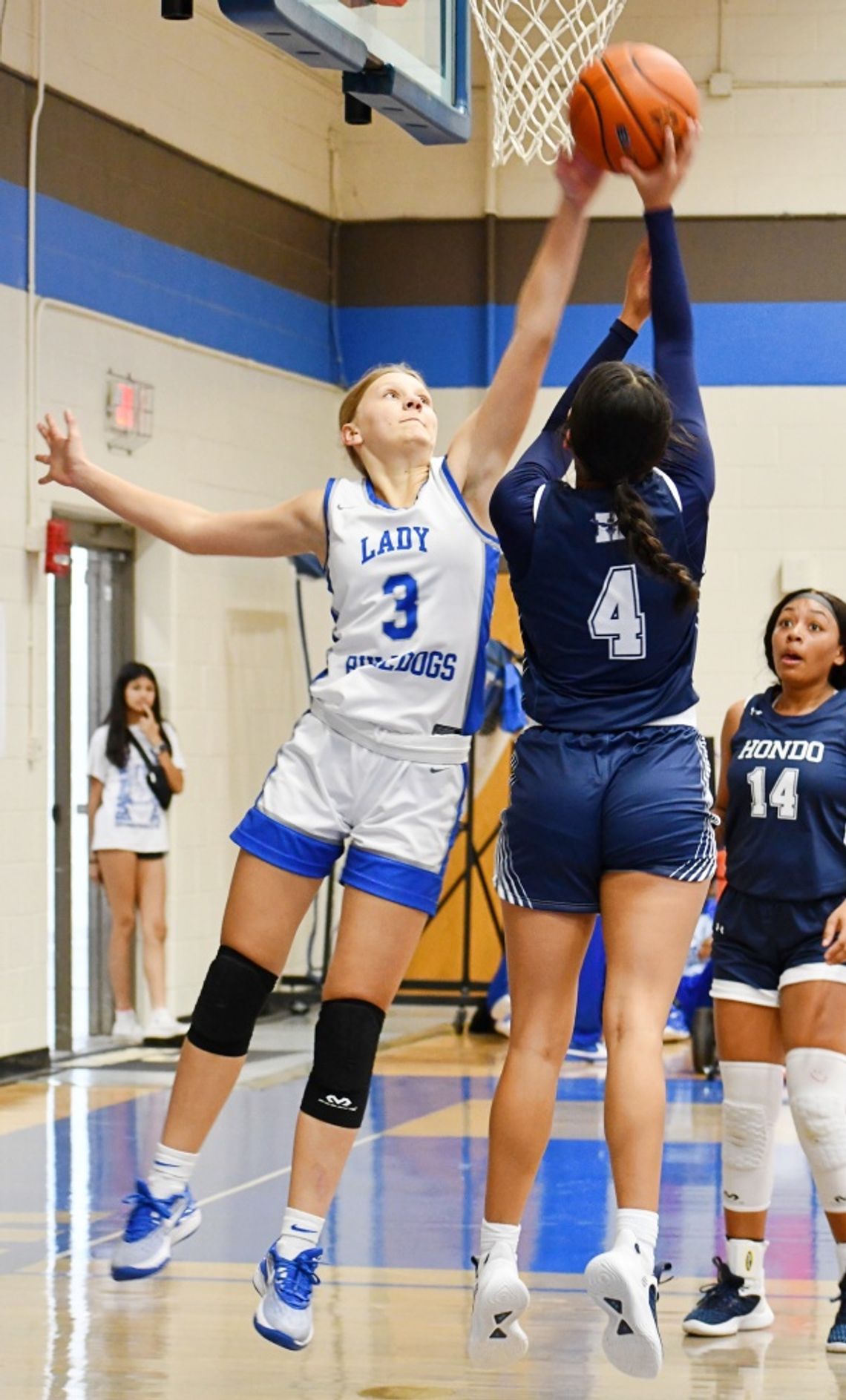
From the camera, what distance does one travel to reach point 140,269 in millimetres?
10180

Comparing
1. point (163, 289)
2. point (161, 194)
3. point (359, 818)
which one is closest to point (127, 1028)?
point (163, 289)

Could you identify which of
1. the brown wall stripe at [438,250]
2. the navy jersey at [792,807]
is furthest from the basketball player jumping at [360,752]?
the brown wall stripe at [438,250]

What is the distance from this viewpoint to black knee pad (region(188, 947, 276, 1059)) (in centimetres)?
425

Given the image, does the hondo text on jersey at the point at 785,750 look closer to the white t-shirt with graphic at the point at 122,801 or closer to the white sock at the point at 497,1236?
the white sock at the point at 497,1236

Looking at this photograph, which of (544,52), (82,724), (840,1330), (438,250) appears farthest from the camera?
(438,250)

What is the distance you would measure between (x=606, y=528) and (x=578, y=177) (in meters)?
0.73

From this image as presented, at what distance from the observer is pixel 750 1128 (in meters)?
4.73

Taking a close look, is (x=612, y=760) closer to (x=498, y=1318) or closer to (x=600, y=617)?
(x=600, y=617)

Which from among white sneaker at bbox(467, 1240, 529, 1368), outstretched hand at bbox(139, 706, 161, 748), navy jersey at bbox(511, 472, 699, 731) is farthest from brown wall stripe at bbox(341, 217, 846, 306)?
white sneaker at bbox(467, 1240, 529, 1368)

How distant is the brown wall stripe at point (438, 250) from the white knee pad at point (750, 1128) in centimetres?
680

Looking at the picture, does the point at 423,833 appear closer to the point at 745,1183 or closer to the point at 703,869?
the point at 703,869

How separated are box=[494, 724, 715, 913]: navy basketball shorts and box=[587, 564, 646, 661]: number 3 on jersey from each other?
19cm

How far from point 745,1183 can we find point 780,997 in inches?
17.8

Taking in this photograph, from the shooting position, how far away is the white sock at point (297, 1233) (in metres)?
3.98
